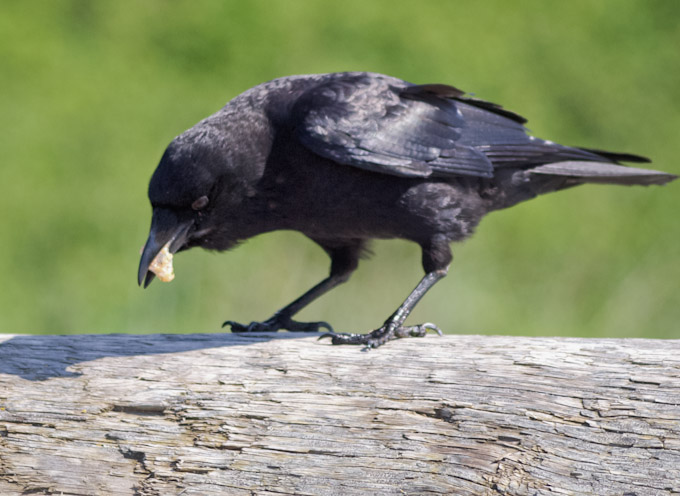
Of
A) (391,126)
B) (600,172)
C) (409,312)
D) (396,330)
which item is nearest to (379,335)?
(396,330)

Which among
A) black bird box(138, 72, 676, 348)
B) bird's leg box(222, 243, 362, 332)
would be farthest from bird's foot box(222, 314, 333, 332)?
black bird box(138, 72, 676, 348)

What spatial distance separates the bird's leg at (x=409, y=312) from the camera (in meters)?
3.05

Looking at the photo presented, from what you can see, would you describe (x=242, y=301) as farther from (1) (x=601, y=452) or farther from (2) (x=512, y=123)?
(1) (x=601, y=452)

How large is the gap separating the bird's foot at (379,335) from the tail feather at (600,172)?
1067 millimetres

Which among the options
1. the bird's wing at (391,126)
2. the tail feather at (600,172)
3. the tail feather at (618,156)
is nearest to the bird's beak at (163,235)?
the bird's wing at (391,126)

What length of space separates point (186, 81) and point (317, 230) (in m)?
4.17

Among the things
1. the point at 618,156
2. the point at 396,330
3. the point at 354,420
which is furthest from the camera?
the point at 618,156

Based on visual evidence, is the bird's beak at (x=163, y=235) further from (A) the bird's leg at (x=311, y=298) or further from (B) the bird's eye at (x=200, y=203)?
(A) the bird's leg at (x=311, y=298)

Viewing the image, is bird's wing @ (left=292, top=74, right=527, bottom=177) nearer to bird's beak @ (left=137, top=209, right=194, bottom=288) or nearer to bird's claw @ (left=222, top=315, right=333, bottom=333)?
bird's beak @ (left=137, top=209, right=194, bottom=288)

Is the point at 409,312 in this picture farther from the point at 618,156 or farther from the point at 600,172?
the point at 618,156

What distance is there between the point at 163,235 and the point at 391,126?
3.80ft

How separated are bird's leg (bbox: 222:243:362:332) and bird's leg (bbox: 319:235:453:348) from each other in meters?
0.51

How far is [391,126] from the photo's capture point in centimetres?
362

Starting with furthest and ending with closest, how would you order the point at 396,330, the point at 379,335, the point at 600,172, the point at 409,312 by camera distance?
the point at 600,172, the point at 409,312, the point at 396,330, the point at 379,335
